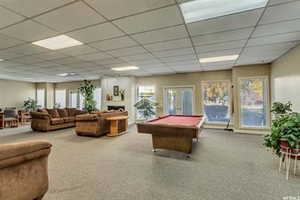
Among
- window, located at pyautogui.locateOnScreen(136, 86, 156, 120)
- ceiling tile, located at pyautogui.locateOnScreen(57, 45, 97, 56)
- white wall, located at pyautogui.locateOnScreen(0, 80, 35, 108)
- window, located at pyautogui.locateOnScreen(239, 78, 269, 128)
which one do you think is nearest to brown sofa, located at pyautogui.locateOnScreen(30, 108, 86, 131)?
window, located at pyautogui.locateOnScreen(136, 86, 156, 120)

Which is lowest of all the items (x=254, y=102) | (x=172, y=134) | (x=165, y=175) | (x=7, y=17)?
(x=165, y=175)

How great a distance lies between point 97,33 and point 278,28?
3.40 meters

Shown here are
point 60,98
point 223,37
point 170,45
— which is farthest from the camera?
point 60,98

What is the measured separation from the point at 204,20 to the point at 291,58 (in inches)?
124

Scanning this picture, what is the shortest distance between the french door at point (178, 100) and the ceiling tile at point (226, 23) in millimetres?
4580

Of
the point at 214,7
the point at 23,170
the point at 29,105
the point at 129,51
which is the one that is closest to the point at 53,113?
the point at 29,105

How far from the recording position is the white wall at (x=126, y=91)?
7922 millimetres

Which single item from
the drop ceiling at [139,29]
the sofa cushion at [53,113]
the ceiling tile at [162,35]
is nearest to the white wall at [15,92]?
the sofa cushion at [53,113]

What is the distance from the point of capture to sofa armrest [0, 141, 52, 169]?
4.51 feet

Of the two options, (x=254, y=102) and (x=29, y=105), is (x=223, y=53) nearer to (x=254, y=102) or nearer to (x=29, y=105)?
(x=254, y=102)

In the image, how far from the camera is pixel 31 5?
198 cm

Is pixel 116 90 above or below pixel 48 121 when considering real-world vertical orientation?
above

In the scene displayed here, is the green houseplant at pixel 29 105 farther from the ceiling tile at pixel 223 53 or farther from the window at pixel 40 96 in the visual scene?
the ceiling tile at pixel 223 53

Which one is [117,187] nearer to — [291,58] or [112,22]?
[112,22]
